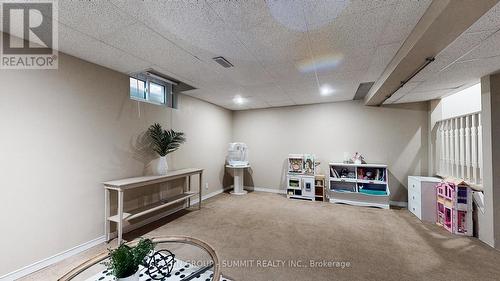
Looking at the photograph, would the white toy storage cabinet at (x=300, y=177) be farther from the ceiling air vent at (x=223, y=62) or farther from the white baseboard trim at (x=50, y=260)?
the white baseboard trim at (x=50, y=260)

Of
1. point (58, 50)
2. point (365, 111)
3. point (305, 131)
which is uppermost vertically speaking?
point (58, 50)

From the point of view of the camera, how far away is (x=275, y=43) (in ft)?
7.22

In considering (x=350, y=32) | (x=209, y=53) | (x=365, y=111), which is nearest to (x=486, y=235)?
(x=365, y=111)

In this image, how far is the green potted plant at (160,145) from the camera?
341 cm

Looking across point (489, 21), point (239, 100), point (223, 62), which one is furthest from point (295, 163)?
point (489, 21)

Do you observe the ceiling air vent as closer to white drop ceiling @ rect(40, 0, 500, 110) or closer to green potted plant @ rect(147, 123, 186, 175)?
white drop ceiling @ rect(40, 0, 500, 110)

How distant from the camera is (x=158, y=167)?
134 inches

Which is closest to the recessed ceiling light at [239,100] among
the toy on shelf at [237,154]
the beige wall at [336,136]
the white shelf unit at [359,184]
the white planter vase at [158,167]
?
the beige wall at [336,136]

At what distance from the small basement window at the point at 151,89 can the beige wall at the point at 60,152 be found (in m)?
0.23

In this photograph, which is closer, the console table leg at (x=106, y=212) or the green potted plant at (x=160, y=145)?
the console table leg at (x=106, y=212)

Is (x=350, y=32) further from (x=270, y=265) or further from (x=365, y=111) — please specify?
(x=365, y=111)

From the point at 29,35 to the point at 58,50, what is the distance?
30 centimetres

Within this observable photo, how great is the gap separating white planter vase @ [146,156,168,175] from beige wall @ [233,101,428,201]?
9.73 feet

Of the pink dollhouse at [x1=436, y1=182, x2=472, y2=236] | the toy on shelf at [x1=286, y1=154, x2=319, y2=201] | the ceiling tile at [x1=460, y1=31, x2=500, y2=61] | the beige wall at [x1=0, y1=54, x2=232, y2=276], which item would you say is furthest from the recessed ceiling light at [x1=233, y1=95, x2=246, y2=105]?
the pink dollhouse at [x1=436, y1=182, x2=472, y2=236]
